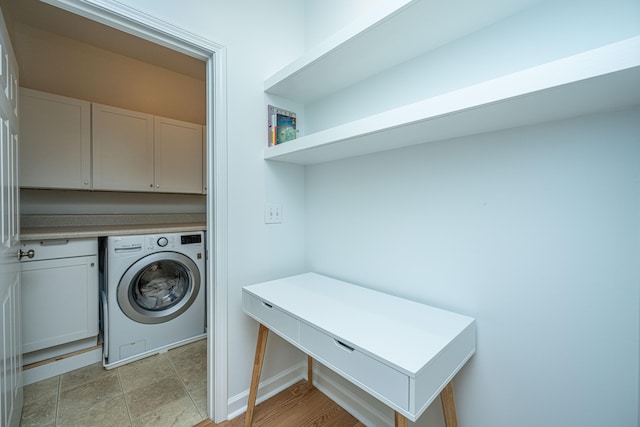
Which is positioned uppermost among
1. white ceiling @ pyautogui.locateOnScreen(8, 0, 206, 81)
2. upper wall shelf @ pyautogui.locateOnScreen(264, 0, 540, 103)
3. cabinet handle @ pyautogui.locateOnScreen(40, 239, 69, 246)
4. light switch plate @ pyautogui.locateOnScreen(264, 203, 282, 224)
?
white ceiling @ pyautogui.locateOnScreen(8, 0, 206, 81)

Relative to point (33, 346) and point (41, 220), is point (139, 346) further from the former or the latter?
point (41, 220)

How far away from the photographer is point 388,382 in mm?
754

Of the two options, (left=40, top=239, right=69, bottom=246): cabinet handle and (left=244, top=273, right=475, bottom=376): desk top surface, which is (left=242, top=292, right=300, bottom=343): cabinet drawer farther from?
(left=40, top=239, right=69, bottom=246): cabinet handle

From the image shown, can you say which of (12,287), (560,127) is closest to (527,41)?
(560,127)

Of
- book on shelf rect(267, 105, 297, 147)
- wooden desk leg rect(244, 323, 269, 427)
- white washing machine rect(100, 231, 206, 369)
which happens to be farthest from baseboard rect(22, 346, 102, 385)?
book on shelf rect(267, 105, 297, 147)

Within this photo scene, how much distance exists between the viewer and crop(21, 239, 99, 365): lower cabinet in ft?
5.68

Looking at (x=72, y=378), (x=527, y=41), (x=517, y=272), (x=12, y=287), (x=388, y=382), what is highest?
(x=527, y=41)

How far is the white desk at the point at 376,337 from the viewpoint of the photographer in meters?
0.74

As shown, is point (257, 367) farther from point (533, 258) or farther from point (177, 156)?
point (177, 156)

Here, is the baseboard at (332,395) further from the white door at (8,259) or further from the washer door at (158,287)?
the washer door at (158,287)

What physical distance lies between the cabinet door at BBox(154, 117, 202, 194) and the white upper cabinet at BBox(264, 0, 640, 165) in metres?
1.66

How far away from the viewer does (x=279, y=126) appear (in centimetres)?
159

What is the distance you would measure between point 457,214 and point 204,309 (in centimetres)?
224

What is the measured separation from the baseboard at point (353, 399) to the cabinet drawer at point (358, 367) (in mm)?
671
